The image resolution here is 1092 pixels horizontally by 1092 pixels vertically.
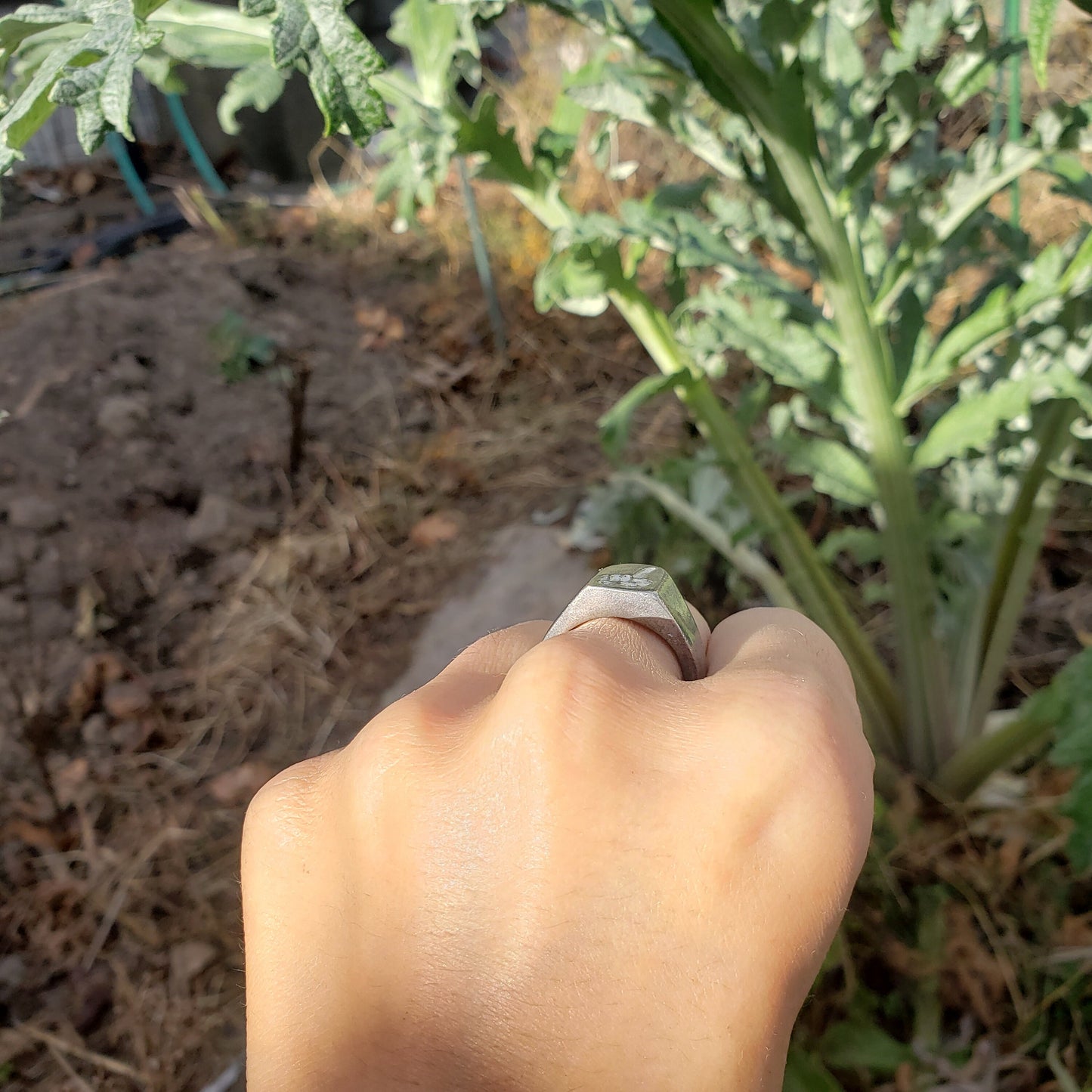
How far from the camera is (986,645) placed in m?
1.36

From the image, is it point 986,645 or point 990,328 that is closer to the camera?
point 990,328

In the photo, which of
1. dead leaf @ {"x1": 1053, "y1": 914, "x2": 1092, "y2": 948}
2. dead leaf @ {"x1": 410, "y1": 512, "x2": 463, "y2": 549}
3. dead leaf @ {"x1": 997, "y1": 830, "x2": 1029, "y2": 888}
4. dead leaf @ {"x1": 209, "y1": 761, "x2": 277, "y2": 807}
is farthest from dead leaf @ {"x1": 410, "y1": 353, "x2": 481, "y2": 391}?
dead leaf @ {"x1": 1053, "y1": 914, "x2": 1092, "y2": 948}

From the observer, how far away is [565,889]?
1.17ft

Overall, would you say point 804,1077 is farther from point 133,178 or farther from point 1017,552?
point 133,178

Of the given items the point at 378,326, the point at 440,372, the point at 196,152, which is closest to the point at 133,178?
the point at 196,152

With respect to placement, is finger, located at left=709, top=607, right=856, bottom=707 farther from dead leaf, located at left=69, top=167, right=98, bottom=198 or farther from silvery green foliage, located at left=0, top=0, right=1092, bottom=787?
dead leaf, located at left=69, top=167, right=98, bottom=198

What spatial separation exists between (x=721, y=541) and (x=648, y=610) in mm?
1015

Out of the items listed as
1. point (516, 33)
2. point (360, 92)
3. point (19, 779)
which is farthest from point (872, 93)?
point (516, 33)

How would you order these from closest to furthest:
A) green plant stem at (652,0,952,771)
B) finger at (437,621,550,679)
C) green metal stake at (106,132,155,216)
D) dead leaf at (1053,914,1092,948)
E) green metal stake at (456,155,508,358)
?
finger at (437,621,550,679)
green plant stem at (652,0,952,771)
dead leaf at (1053,914,1092,948)
green metal stake at (456,155,508,358)
green metal stake at (106,132,155,216)

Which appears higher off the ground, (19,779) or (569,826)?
(569,826)

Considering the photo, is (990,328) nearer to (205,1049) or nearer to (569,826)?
(569,826)

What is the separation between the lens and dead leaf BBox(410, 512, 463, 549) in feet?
6.61

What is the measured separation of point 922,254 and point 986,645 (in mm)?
627

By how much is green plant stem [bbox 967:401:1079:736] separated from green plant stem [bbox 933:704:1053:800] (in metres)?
0.11
